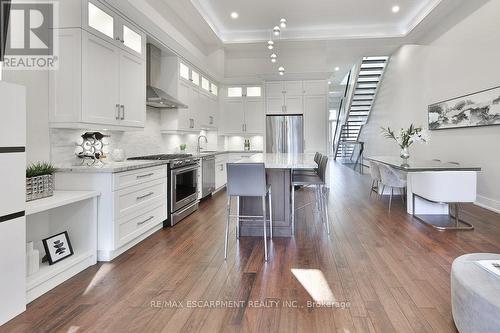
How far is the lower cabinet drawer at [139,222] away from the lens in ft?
9.58

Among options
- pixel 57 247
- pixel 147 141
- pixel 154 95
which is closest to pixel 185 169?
pixel 147 141

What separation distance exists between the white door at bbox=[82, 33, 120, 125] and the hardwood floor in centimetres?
144

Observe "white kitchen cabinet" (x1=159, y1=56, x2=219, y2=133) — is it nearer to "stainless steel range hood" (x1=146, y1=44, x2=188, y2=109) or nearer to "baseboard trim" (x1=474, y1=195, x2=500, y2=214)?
"stainless steel range hood" (x1=146, y1=44, x2=188, y2=109)

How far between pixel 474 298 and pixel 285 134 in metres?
5.82

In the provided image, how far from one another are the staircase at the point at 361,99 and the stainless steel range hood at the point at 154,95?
21.4 feet

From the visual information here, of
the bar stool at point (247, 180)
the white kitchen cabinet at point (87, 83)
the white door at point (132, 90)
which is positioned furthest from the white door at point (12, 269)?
the white door at point (132, 90)

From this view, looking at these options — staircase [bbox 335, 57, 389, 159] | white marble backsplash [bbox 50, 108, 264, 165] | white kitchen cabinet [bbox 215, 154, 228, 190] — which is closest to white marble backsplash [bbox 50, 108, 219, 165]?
white marble backsplash [bbox 50, 108, 264, 165]

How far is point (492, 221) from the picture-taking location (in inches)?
160

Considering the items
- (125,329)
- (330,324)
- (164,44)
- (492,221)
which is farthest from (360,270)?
(164,44)

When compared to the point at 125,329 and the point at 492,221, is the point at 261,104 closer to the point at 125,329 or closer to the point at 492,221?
→ the point at 492,221

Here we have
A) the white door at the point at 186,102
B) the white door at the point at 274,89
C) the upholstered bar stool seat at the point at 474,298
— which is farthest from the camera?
the white door at the point at 274,89

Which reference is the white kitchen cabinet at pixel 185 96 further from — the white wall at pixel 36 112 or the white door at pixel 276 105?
the white wall at pixel 36 112

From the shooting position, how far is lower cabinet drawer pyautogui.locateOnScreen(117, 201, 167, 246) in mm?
2921

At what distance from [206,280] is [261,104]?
18.0 feet
